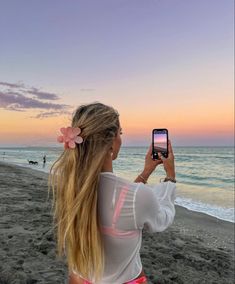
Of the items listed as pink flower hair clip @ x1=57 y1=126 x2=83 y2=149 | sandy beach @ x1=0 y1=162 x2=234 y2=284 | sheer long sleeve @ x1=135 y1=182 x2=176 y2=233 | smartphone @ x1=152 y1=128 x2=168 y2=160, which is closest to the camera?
sheer long sleeve @ x1=135 y1=182 x2=176 y2=233

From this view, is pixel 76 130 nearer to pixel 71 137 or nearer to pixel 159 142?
pixel 71 137

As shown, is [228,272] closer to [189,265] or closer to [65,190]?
[189,265]

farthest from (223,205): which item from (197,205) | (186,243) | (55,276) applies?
(55,276)

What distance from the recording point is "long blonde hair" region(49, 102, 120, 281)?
63.0 inches

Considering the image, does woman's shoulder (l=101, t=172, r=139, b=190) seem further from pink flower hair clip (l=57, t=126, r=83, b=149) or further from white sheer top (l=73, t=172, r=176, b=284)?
pink flower hair clip (l=57, t=126, r=83, b=149)

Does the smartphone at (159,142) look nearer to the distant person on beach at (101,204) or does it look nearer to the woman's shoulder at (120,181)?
the distant person on beach at (101,204)

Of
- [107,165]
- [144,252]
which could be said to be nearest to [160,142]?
[107,165]

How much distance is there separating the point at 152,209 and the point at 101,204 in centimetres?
25

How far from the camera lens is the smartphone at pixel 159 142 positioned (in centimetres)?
203

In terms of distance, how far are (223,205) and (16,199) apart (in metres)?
8.93

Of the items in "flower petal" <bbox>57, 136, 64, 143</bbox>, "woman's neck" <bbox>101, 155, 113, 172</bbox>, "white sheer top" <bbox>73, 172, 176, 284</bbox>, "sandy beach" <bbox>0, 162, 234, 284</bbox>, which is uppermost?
"flower petal" <bbox>57, 136, 64, 143</bbox>

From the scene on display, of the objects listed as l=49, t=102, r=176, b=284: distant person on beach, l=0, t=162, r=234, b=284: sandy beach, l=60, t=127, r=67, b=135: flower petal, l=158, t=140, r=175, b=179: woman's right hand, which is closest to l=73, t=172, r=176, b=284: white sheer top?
l=49, t=102, r=176, b=284: distant person on beach

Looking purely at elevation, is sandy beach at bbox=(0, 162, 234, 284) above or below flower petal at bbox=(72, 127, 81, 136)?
below

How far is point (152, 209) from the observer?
5.11 feet
